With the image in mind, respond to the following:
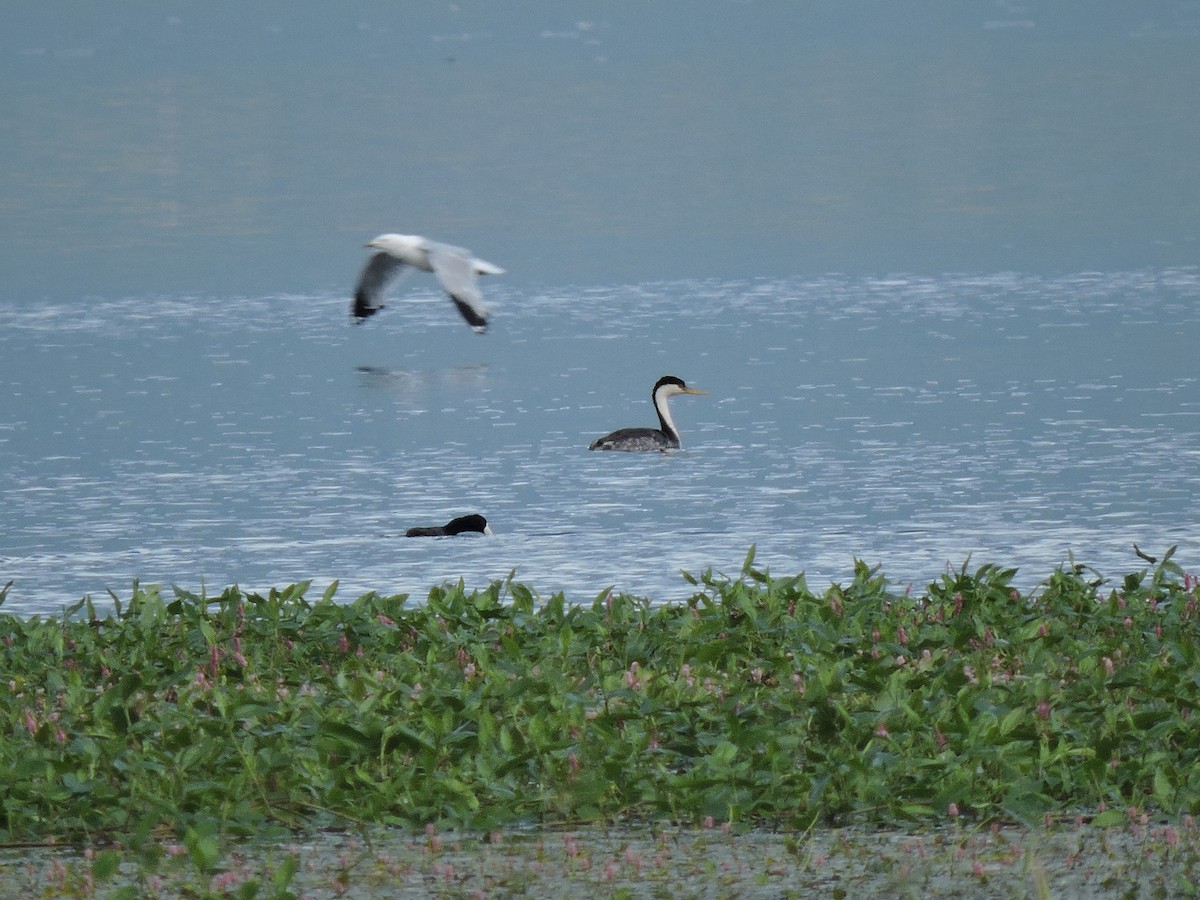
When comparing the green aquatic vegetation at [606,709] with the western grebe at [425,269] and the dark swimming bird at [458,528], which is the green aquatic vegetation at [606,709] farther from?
the western grebe at [425,269]

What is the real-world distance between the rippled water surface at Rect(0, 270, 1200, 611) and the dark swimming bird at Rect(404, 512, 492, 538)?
0.12 m

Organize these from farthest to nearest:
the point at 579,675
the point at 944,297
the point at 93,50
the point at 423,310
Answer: the point at 93,50
the point at 423,310
the point at 944,297
the point at 579,675

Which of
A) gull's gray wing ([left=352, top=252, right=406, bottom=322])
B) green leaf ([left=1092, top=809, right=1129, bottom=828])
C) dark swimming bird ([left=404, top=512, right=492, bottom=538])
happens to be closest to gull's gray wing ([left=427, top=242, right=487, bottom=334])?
gull's gray wing ([left=352, top=252, right=406, bottom=322])

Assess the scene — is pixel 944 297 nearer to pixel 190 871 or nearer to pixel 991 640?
pixel 991 640

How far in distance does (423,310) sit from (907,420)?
6581 mm

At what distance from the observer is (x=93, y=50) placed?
53.9 m

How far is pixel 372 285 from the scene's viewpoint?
53.7ft

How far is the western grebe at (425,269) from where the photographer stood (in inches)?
→ 579

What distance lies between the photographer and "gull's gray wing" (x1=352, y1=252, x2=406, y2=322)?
53.6ft

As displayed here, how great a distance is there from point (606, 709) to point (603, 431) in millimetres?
6240

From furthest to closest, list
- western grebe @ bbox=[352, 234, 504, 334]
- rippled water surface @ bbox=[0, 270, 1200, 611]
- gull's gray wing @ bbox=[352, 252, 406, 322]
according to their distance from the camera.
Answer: gull's gray wing @ bbox=[352, 252, 406, 322], western grebe @ bbox=[352, 234, 504, 334], rippled water surface @ bbox=[0, 270, 1200, 611]

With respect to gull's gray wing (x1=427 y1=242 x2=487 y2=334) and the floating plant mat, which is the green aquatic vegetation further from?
gull's gray wing (x1=427 y1=242 x2=487 y2=334)

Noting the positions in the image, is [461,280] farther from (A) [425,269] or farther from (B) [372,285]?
(B) [372,285]

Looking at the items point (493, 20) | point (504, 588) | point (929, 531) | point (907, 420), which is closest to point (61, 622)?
point (504, 588)
